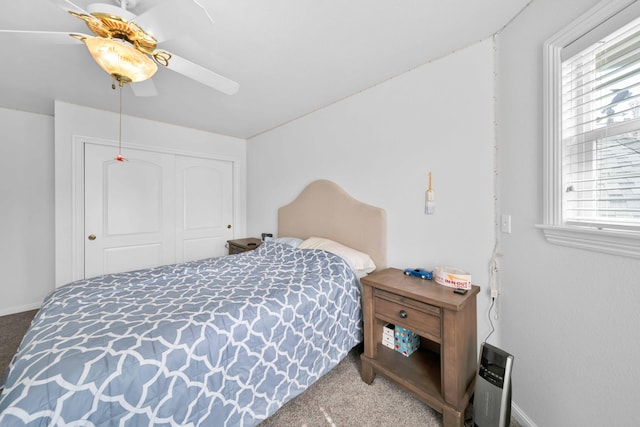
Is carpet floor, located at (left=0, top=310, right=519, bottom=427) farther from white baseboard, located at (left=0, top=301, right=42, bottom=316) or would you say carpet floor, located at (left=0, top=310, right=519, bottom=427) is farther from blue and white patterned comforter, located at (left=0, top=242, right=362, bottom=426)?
white baseboard, located at (left=0, top=301, right=42, bottom=316)

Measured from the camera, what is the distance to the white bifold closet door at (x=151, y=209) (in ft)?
8.84

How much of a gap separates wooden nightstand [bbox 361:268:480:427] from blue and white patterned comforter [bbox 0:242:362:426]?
20 cm

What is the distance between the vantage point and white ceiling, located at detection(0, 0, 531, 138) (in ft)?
4.19

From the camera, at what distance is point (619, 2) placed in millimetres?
923

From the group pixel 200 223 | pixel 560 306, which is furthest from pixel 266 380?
pixel 200 223

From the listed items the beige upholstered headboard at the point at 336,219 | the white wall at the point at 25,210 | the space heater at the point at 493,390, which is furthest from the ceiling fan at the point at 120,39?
the white wall at the point at 25,210

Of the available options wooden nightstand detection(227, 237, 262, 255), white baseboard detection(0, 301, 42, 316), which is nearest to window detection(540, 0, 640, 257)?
wooden nightstand detection(227, 237, 262, 255)

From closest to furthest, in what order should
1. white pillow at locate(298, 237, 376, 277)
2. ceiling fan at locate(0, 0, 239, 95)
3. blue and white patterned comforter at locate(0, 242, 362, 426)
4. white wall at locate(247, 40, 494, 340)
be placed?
1. blue and white patterned comforter at locate(0, 242, 362, 426)
2. ceiling fan at locate(0, 0, 239, 95)
3. white wall at locate(247, 40, 494, 340)
4. white pillow at locate(298, 237, 376, 277)

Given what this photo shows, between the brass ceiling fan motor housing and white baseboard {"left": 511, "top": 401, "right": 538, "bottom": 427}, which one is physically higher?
the brass ceiling fan motor housing

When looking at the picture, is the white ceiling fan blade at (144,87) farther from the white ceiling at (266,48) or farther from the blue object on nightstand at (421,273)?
the blue object on nightstand at (421,273)

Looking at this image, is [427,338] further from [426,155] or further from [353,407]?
[426,155]

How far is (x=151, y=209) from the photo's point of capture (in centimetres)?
304

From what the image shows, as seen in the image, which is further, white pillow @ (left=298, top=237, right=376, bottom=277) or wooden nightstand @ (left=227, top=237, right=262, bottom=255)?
wooden nightstand @ (left=227, top=237, right=262, bottom=255)

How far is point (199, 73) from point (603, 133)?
200 centimetres
